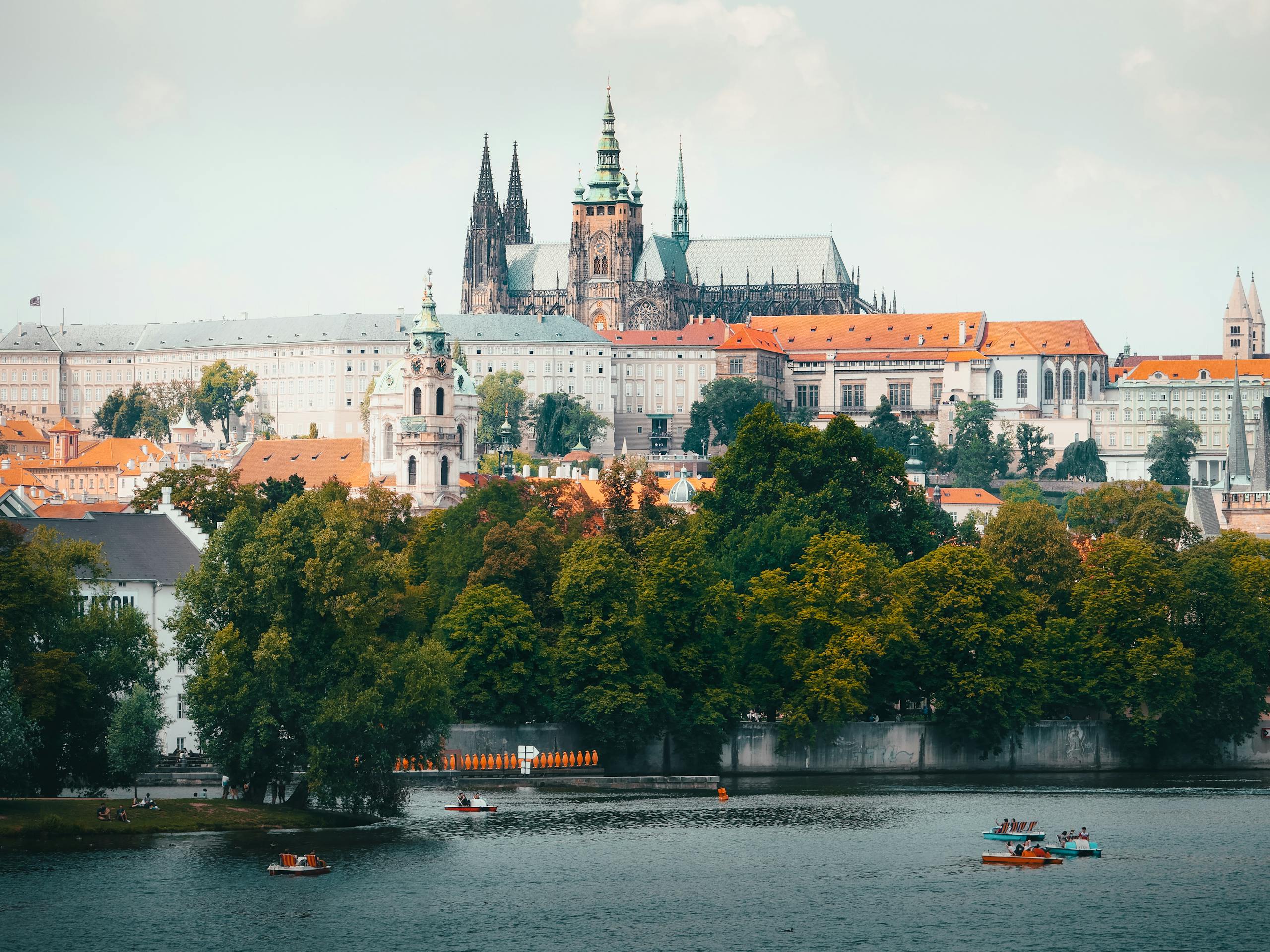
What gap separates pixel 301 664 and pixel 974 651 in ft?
93.3

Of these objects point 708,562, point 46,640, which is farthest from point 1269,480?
point 46,640

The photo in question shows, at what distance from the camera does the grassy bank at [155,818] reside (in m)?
62.2

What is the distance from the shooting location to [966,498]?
181 metres

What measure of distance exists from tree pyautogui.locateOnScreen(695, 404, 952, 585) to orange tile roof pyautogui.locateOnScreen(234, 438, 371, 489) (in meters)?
47.3

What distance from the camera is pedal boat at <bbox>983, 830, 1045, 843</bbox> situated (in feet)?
223

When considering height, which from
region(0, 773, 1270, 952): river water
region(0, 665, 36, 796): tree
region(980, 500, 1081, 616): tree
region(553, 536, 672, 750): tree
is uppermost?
region(980, 500, 1081, 616): tree

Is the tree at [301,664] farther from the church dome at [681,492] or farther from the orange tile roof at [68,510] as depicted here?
the church dome at [681,492]

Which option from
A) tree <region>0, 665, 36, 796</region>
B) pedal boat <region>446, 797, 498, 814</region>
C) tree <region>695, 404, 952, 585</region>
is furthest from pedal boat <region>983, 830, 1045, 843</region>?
tree <region>695, 404, 952, 585</region>

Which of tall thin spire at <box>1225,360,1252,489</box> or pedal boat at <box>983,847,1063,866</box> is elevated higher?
tall thin spire at <box>1225,360,1252,489</box>

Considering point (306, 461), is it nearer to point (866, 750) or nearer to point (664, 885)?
point (866, 750)

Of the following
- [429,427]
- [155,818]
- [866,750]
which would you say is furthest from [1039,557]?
[429,427]

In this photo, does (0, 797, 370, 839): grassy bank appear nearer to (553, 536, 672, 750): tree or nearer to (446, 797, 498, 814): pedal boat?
(446, 797, 498, 814): pedal boat

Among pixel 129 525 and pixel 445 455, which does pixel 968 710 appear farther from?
pixel 445 455

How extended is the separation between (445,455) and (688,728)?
179 ft
